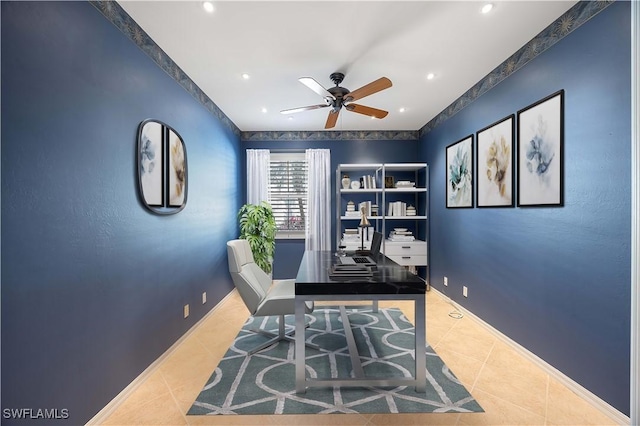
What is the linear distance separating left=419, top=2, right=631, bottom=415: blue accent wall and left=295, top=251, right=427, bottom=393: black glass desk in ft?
3.55

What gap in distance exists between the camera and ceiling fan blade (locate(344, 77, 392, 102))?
2.31 metres

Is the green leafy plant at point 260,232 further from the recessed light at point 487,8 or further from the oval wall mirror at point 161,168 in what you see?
the recessed light at point 487,8

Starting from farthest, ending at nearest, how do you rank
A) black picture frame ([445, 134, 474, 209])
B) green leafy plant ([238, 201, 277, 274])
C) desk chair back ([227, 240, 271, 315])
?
green leafy plant ([238, 201, 277, 274]) < black picture frame ([445, 134, 474, 209]) < desk chair back ([227, 240, 271, 315])

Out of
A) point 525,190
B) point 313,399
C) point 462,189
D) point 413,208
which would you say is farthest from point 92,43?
point 413,208

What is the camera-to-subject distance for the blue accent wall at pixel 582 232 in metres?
1.67

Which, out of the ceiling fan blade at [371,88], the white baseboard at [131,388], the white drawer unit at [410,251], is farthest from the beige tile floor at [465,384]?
the ceiling fan blade at [371,88]

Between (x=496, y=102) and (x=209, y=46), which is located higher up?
(x=209, y=46)

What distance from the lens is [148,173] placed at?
2.23m

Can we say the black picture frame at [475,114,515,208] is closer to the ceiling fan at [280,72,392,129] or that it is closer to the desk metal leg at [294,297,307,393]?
the ceiling fan at [280,72,392,129]

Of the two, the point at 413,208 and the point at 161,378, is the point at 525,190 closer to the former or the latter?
the point at 413,208

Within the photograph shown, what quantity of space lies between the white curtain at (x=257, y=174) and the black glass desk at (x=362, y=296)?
3.05 m

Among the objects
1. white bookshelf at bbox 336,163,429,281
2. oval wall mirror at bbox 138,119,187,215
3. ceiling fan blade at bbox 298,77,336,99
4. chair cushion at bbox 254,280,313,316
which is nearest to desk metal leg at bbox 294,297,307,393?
chair cushion at bbox 254,280,313,316

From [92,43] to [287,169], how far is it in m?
3.44

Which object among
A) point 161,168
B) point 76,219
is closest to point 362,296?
point 76,219
